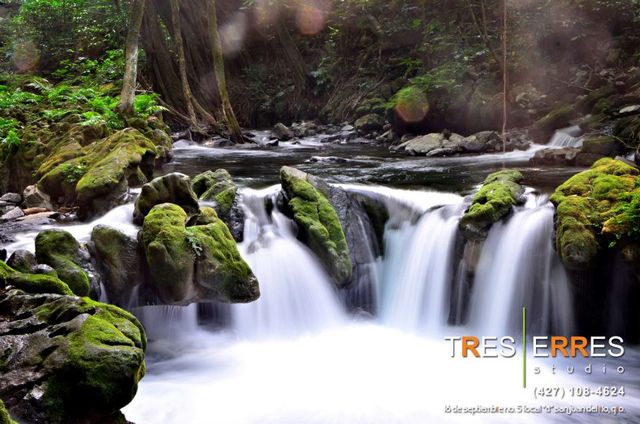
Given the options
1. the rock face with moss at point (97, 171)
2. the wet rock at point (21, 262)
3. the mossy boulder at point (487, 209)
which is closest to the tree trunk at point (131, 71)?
the rock face with moss at point (97, 171)

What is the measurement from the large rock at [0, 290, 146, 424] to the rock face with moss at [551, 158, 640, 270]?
189 inches

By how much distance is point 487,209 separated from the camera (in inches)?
273

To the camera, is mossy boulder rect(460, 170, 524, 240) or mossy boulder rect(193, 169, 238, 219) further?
mossy boulder rect(193, 169, 238, 219)

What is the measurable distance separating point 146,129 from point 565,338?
366 inches

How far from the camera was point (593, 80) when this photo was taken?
15.0 m

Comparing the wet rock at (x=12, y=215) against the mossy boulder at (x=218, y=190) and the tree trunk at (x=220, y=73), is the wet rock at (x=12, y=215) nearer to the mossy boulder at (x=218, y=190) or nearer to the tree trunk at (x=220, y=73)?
the mossy boulder at (x=218, y=190)

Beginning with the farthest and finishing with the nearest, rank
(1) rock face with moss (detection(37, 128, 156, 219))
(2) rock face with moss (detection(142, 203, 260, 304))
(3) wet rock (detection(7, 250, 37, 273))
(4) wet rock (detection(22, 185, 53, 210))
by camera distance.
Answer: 1. (4) wet rock (detection(22, 185, 53, 210))
2. (1) rock face with moss (detection(37, 128, 156, 219))
3. (2) rock face with moss (detection(142, 203, 260, 304))
4. (3) wet rock (detection(7, 250, 37, 273))

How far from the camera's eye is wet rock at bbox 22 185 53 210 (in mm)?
8060

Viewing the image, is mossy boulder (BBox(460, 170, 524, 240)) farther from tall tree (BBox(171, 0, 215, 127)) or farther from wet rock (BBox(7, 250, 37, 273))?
tall tree (BBox(171, 0, 215, 127))

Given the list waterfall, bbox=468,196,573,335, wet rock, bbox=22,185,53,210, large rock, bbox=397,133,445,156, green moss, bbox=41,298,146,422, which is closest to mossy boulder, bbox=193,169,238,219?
wet rock, bbox=22,185,53,210

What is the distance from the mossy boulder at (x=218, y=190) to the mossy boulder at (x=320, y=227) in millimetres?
866

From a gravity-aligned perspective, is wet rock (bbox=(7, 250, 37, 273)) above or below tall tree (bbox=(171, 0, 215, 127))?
below

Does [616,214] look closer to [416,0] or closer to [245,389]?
[245,389]

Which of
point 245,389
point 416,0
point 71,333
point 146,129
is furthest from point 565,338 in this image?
point 416,0
